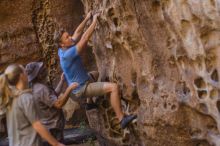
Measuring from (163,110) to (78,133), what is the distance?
341 cm

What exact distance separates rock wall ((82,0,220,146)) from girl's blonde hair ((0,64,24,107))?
1.62m

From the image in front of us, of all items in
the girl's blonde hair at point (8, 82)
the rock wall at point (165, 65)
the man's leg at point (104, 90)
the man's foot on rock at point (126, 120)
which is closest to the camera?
the girl's blonde hair at point (8, 82)

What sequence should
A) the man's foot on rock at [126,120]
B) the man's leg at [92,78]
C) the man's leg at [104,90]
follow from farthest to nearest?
the man's leg at [92,78], the man's leg at [104,90], the man's foot on rock at [126,120]

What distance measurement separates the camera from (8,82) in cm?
416

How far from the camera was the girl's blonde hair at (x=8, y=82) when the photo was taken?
4.12m

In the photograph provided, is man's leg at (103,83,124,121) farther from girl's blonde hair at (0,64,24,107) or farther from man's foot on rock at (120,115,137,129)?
girl's blonde hair at (0,64,24,107)

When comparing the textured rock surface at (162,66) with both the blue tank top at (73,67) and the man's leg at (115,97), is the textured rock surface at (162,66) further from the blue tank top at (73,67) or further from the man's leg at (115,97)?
the blue tank top at (73,67)


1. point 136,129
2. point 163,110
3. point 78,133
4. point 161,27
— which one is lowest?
point 78,133

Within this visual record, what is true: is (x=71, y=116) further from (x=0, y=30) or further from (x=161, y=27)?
(x=161, y=27)

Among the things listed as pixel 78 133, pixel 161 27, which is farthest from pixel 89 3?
pixel 78 133

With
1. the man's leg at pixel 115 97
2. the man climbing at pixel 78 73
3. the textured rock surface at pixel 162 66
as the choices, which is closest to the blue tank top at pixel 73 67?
the man climbing at pixel 78 73

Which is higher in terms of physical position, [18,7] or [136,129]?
[18,7]

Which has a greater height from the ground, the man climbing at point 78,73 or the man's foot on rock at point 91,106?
the man climbing at point 78,73

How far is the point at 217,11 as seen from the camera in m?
3.96
